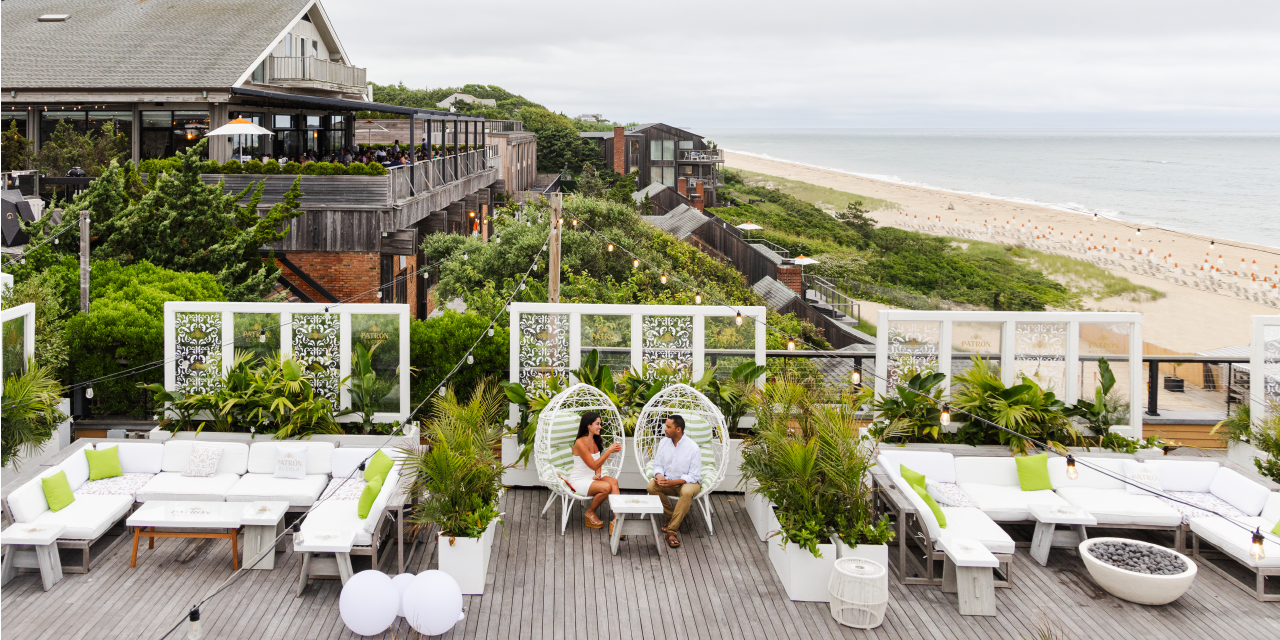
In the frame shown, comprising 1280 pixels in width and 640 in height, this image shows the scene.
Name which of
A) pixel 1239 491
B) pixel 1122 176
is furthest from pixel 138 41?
pixel 1122 176

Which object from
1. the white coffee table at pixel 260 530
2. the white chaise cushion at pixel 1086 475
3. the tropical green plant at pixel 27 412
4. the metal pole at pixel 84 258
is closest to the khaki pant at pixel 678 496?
the white coffee table at pixel 260 530

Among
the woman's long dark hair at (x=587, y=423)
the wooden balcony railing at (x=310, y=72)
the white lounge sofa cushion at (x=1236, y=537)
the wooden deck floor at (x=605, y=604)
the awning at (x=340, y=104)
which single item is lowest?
the wooden deck floor at (x=605, y=604)

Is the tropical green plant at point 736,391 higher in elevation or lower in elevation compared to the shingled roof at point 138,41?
lower

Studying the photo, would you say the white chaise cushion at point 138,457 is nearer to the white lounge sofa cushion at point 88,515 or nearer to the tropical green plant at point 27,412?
the white lounge sofa cushion at point 88,515

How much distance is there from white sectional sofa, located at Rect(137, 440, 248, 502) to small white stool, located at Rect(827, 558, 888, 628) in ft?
18.3

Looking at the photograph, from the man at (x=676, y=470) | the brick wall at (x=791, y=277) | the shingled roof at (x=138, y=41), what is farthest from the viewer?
the brick wall at (x=791, y=277)

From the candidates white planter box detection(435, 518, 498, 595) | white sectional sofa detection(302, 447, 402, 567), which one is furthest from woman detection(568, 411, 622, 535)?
white sectional sofa detection(302, 447, 402, 567)

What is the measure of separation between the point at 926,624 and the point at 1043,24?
102 meters

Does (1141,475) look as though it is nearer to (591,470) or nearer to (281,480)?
(591,470)

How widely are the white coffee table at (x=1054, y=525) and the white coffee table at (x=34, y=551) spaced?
8350 millimetres

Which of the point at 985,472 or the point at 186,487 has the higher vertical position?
the point at 985,472

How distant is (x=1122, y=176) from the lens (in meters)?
103

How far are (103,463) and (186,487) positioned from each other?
3.15 feet

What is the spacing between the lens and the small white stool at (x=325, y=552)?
7.57 meters
